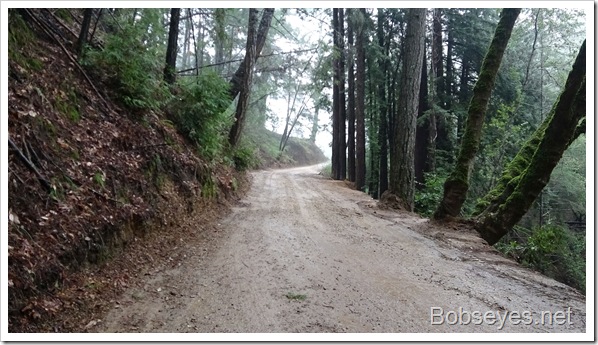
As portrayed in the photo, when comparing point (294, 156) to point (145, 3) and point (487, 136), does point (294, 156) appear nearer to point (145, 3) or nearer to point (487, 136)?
point (487, 136)

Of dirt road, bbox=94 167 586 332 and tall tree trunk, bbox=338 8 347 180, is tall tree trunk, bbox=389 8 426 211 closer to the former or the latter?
dirt road, bbox=94 167 586 332

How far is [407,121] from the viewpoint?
364 inches

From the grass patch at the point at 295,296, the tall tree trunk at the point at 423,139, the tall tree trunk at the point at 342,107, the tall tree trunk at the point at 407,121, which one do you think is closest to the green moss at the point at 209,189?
the grass patch at the point at 295,296

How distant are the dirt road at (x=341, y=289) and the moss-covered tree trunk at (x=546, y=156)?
0.81m

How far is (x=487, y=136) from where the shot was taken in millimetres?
14117

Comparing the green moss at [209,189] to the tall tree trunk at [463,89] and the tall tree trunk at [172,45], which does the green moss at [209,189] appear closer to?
the tall tree trunk at [172,45]

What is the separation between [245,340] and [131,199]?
9.08ft

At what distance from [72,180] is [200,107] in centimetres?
418

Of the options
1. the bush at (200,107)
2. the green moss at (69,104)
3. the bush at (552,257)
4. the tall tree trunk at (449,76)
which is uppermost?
the tall tree trunk at (449,76)

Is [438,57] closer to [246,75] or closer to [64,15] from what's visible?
[246,75]

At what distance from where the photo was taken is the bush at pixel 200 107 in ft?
25.9

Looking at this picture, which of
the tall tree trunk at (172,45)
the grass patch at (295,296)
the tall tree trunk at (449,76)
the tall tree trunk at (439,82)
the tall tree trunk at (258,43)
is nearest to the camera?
the grass patch at (295,296)

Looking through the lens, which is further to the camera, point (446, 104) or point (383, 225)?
point (446, 104)

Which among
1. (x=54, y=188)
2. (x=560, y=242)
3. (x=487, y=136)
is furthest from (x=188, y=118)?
(x=487, y=136)
